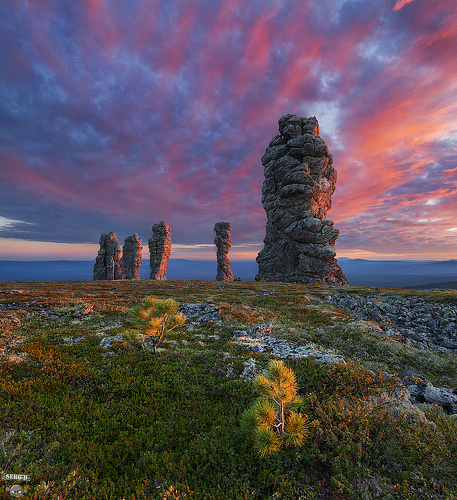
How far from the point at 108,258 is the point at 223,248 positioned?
49734mm

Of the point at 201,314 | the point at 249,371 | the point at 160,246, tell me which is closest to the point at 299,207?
the point at 201,314

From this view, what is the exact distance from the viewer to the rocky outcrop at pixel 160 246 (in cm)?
8988

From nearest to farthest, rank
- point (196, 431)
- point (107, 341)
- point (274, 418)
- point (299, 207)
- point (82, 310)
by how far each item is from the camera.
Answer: point (274, 418) → point (196, 431) → point (107, 341) → point (82, 310) → point (299, 207)

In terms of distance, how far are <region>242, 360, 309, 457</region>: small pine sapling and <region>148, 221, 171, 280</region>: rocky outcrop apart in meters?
89.1

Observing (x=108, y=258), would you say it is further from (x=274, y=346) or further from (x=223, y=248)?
(x=274, y=346)

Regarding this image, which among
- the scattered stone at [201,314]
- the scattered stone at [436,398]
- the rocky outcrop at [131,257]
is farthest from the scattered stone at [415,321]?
the rocky outcrop at [131,257]

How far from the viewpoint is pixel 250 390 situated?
7684mm

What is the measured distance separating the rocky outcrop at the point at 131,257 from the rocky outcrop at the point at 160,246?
5.86m

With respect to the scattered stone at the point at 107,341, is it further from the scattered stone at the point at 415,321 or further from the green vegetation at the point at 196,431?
the scattered stone at the point at 415,321

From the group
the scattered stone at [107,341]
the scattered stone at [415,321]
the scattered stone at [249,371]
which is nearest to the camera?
the scattered stone at [249,371]

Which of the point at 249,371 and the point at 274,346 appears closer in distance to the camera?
the point at 249,371

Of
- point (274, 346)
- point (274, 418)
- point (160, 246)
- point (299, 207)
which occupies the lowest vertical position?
point (274, 346)

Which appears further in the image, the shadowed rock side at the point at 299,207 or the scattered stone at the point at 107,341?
the shadowed rock side at the point at 299,207

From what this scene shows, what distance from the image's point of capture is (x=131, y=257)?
301 feet
